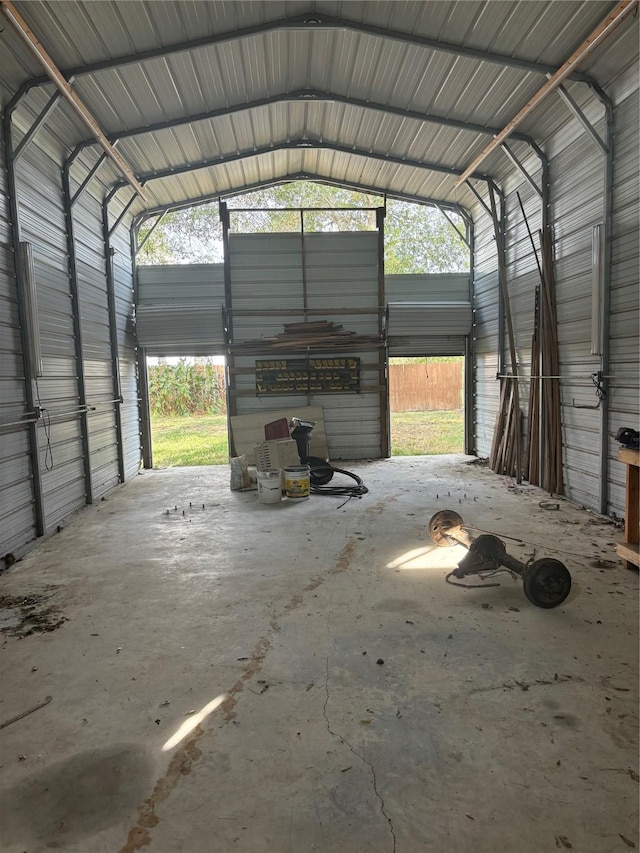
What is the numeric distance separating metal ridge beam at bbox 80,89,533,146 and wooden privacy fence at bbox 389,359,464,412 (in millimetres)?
8150

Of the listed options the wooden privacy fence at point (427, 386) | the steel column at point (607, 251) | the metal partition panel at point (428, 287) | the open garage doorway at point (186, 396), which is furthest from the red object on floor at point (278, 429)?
the wooden privacy fence at point (427, 386)

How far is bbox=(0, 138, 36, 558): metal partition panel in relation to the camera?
507cm

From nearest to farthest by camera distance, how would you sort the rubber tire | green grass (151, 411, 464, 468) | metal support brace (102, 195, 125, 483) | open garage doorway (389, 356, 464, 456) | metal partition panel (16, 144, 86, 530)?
the rubber tire < metal partition panel (16, 144, 86, 530) < metal support brace (102, 195, 125, 483) < green grass (151, 411, 464, 468) < open garage doorway (389, 356, 464, 456)

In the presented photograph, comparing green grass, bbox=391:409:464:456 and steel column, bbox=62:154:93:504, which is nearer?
steel column, bbox=62:154:93:504

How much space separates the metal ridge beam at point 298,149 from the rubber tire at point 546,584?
7561 mm

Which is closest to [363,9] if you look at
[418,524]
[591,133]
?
[591,133]

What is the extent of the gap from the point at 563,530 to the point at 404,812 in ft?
13.5

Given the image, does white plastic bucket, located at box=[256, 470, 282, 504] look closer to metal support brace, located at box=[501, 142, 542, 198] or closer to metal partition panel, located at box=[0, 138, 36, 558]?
metal partition panel, located at box=[0, 138, 36, 558]

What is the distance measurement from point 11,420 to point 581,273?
7.01m

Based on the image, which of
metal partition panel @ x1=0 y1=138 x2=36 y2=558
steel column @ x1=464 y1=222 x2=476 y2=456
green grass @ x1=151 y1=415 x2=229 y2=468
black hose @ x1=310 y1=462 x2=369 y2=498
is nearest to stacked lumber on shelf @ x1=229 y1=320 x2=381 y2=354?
steel column @ x1=464 y1=222 x2=476 y2=456

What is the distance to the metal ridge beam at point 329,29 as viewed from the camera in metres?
5.52

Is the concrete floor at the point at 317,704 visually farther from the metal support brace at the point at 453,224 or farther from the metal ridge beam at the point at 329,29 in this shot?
the metal support brace at the point at 453,224

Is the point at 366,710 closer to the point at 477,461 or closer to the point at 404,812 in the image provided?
the point at 404,812

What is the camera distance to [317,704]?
103 inches
